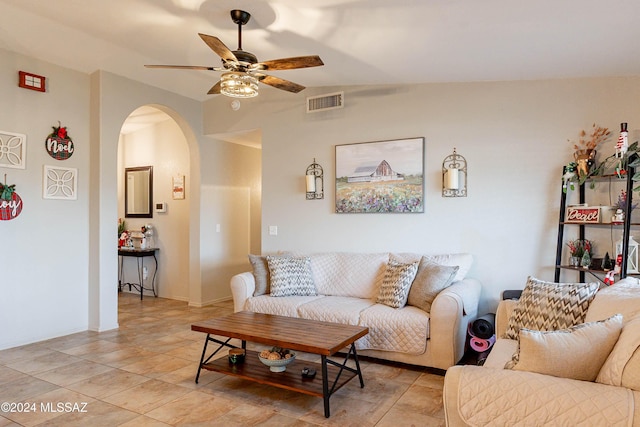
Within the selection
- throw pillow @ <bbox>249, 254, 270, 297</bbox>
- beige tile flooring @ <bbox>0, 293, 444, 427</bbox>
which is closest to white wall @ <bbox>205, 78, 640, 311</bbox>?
throw pillow @ <bbox>249, 254, 270, 297</bbox>

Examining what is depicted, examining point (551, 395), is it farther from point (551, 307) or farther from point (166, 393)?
point (166, 393)

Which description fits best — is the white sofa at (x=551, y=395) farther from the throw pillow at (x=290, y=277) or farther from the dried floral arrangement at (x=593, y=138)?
the throw pillow at (x=290, y=277)

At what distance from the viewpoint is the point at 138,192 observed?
6.69 m

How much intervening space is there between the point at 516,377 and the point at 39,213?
14.7 ft

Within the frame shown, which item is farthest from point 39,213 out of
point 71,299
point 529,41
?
point 529,41

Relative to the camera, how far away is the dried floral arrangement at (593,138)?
3.54m

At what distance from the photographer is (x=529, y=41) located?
9.62ft

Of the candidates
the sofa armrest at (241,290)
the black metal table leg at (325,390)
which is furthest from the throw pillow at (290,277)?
the black metal table leg at (325,390)

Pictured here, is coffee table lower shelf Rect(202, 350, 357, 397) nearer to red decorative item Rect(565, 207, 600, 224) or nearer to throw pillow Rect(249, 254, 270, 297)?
throw pillow Rect(249, 254, 270, 297)

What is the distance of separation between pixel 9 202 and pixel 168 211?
96.9 inches

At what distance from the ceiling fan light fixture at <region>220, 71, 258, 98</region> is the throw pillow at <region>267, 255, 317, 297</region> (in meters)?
1.78

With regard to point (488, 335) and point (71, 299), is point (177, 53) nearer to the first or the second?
point (71, 299)

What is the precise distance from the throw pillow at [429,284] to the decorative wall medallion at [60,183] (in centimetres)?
368

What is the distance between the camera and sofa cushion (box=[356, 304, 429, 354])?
330 centimetres
